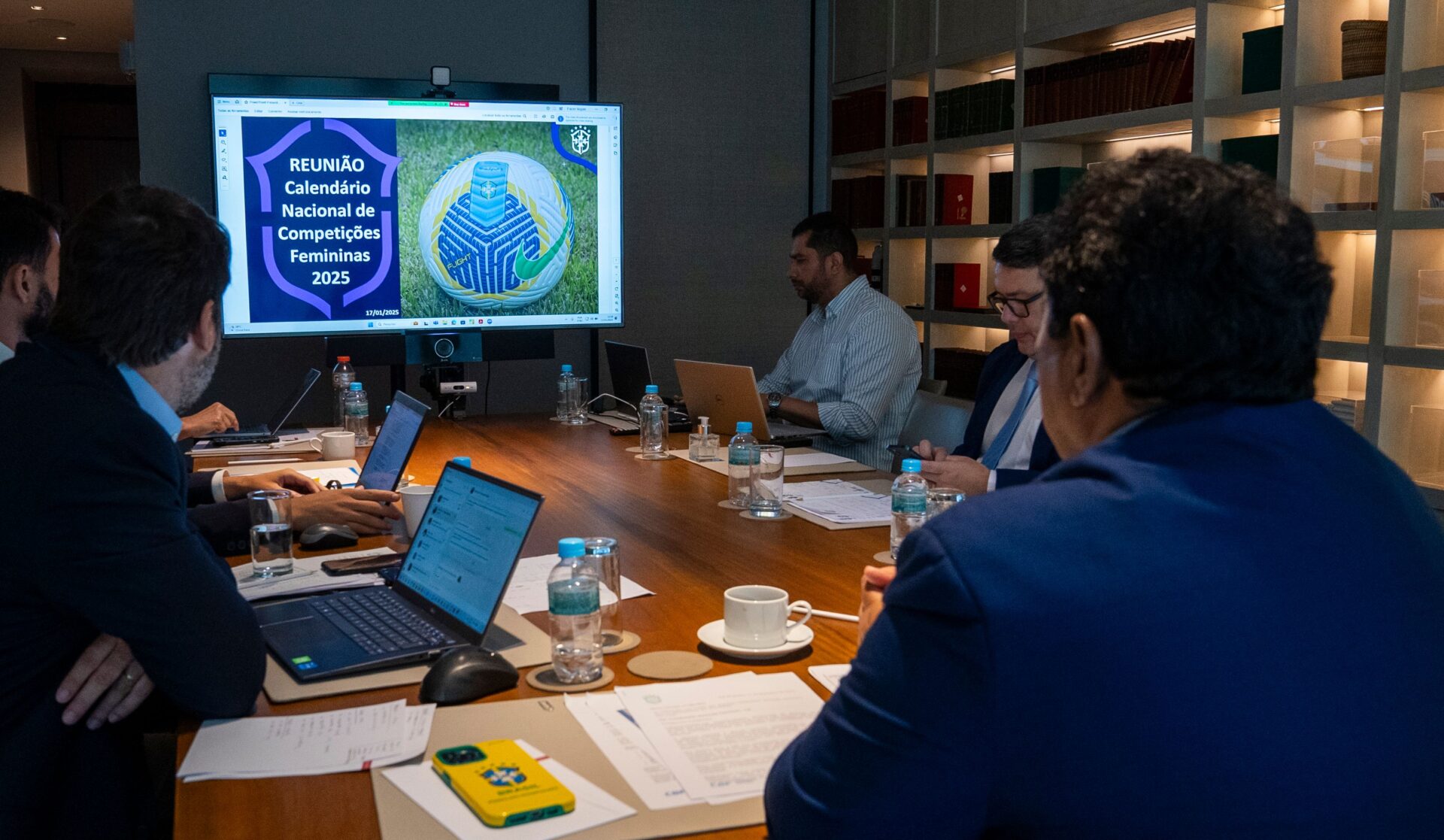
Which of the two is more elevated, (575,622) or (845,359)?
(845,359)

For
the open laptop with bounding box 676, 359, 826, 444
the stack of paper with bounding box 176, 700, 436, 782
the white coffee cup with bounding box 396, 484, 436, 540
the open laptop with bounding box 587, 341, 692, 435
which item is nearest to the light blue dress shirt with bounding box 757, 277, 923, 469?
the open laptop with bounding box 676, 359, 826, 444

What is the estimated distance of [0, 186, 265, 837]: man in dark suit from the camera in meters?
1.32

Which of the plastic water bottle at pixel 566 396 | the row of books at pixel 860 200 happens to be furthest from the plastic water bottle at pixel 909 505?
the row of books at pixel 860 200

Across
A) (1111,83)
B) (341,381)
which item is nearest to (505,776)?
(341,381)

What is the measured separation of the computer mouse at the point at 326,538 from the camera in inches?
83.7

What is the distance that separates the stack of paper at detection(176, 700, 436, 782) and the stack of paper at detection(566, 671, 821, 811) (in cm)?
19

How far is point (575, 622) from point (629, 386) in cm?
249

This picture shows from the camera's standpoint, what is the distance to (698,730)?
4.18 ft

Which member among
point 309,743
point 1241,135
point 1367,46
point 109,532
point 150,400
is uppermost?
point 1367,46

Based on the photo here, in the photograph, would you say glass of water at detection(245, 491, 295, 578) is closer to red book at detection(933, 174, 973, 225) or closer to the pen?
the pen

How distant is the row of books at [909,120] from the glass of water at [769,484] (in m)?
2.94

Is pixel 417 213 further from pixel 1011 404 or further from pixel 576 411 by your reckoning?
pixel 1011 404

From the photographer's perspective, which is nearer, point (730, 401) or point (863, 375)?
point (730, 401)

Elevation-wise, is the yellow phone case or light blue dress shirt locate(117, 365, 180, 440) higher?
light blue dress shirt locate(117, 365, 180, 440)
